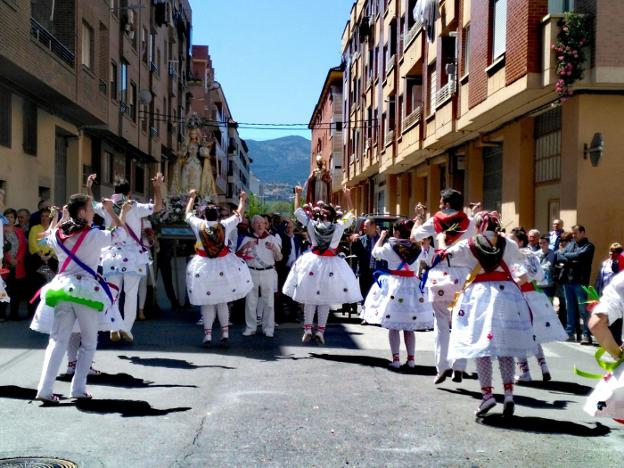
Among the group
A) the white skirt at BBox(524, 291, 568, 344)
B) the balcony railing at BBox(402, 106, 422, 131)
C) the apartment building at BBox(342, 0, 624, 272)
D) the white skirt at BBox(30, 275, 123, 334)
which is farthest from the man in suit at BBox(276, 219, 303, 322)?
the balcony railing at BBox(402, 106, 422, 131)

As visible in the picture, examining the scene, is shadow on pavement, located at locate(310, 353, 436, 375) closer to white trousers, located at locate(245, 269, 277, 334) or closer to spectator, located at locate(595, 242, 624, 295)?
white trousers, located at locate(245, 269, 277, 334)

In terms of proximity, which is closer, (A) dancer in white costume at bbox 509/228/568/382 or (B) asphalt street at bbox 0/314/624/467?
(B) asphalt street at bbox 0/314/624/467

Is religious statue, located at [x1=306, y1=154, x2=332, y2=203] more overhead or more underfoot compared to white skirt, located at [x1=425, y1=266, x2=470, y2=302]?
more overhead

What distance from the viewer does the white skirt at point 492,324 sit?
21.5 ft

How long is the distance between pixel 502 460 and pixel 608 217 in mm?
10773

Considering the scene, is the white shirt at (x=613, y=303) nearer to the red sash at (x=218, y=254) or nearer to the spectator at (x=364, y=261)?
the red sash at (x=218, y=254)

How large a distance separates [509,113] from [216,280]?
10.3 metres

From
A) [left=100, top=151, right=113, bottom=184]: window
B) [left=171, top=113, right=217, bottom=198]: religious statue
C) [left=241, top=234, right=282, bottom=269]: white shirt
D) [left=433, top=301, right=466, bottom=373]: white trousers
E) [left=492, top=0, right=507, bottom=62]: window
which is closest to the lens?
[left=433, top=301, right=466, bottom=373]: white trousers

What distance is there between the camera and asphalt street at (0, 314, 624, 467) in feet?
18.0

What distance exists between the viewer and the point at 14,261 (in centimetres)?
1334

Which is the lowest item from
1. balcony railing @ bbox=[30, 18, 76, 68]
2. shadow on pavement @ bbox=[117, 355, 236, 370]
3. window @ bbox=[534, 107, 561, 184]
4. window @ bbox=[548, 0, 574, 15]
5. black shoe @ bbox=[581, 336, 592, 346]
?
black shoe @ bbox=[581, 336, 592, 346]

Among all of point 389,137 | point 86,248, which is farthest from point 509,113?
point 389,137

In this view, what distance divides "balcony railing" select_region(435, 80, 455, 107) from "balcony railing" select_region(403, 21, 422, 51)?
14.4ft

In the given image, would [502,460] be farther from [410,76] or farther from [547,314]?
[410,76]
